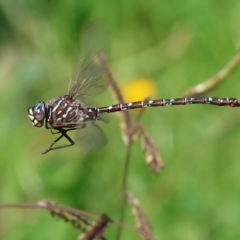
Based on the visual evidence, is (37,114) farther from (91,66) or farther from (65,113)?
(91,66)

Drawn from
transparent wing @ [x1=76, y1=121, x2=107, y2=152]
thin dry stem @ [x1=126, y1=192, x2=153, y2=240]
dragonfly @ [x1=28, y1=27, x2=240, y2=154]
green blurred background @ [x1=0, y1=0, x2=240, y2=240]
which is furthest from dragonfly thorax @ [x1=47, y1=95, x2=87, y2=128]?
green blurred background @ [x1=0, y1=0, x2=240, y2=240]

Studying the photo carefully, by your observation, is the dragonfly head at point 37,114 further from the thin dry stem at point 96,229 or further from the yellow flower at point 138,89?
the yellow flower at point 138,89

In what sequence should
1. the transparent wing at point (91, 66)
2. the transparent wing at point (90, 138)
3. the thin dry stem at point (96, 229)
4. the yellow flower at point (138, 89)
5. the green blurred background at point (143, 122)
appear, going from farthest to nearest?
the yellow flower at point (138, 89) < the green blurred background at point (143, 122) < the transparent wing at point (91, 66) < the transparent wing at point (90, 138) < the thin dry stem at point (96, 229)

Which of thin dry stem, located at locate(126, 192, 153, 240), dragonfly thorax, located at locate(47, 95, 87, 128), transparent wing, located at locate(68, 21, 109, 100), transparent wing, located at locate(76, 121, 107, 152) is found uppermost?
transparent wing, located at locate(68, 21, 109, 100)

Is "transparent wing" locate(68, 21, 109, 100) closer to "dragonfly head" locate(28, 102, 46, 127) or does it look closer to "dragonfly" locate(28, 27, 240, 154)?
"dragonfly" locate(28, 27, 240, 154)

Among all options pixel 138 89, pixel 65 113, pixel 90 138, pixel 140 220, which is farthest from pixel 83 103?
pixel 138 89

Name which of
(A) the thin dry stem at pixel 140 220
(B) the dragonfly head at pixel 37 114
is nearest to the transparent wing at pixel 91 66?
(B) the dragonfly head at pixel 37 114
